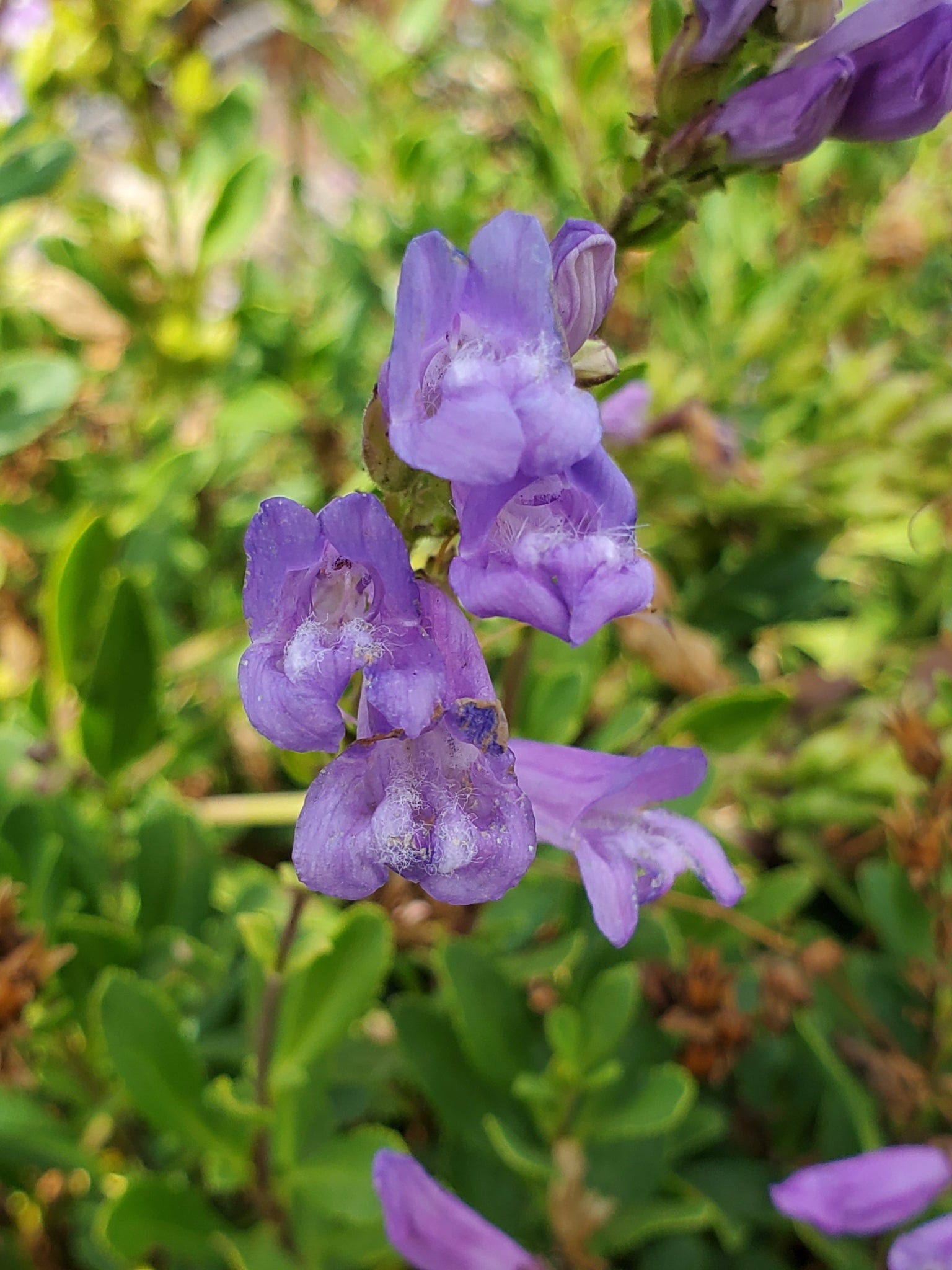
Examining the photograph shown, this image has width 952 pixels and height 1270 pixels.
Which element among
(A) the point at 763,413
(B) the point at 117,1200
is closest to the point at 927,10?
(B) the point at 117,1200

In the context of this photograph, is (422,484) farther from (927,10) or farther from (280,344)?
(280,344)

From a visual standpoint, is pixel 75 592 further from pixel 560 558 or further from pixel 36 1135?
pixel 560 558

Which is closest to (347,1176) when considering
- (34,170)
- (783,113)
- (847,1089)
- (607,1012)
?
(607,1012)

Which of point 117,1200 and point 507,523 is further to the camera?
point 117,1200

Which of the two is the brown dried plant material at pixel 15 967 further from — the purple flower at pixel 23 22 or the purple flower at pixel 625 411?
the purple flower at pixel 23 22

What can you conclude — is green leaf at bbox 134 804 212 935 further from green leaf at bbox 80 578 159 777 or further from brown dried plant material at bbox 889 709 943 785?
brown dried plant material at bbox 889 709 943 785

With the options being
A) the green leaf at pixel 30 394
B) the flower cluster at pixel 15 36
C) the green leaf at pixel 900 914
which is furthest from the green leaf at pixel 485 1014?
the flower cluster at pixel 15 36

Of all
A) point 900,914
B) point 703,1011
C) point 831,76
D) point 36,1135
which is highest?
point 831,76
